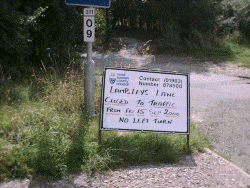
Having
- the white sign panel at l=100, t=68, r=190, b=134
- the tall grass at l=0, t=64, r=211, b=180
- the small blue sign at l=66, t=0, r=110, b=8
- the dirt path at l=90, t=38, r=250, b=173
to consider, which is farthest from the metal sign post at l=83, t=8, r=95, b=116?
the dirt path at l=90, t=38, r=250, b=173

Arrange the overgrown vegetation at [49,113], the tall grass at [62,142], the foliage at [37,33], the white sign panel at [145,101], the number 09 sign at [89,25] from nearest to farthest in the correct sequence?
the tall grass at [62,142]
the overgrown vegetation at [49,113]
the white sign panel at [145,101]
the number 09 sign at [89,25]
the foliage at [37,33]

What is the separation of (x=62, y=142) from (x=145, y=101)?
1383mm

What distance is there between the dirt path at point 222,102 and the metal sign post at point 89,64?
1274mm

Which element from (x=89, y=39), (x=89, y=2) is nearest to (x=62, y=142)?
(x=89, y=39)

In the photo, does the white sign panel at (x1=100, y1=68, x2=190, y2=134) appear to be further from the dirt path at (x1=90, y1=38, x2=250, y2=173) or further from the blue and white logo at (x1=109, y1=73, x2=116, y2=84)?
the dirt path at (x1=90, y1=38, x2=250, y2=173)

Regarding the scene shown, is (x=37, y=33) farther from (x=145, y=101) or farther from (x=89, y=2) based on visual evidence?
(x=145, y=101)

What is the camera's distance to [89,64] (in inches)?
186

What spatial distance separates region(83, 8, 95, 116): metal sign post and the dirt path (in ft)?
4.18

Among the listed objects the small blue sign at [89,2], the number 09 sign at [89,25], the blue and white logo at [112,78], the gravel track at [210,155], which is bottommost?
the gravel track at [210,155]

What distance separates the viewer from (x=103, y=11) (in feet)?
55.4

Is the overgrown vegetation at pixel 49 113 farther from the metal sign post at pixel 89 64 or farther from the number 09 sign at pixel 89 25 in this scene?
the number 09 sign at pixel 89 25

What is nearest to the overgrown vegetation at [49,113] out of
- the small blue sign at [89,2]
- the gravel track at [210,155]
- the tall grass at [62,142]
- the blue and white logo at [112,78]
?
the tall grass at [62,142]

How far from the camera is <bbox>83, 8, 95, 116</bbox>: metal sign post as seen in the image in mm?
4645

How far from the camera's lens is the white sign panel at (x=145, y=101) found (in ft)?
14.0
